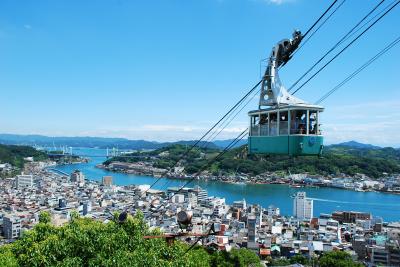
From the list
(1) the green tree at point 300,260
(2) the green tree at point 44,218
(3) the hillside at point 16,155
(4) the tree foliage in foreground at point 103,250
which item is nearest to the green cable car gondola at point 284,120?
(4) the tree foliage in foreground at point 103,250

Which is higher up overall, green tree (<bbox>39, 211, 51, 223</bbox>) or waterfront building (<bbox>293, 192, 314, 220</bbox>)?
green tree (<bbox>39, 211, 51, 223</bbox>)

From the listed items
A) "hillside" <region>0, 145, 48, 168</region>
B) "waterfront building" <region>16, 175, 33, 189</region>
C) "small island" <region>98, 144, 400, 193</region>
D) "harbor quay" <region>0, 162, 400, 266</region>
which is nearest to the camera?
"harbor quay" <region>0, 162, 400, 266</region>

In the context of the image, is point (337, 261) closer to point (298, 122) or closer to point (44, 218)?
point (44, 218)

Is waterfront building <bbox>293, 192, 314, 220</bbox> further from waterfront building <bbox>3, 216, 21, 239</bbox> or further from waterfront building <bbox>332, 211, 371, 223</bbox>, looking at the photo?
waterfront building <bbox>3, 216, 21, 239</bbox>

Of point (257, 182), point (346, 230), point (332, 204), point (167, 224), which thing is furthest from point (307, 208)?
point (257, 182)

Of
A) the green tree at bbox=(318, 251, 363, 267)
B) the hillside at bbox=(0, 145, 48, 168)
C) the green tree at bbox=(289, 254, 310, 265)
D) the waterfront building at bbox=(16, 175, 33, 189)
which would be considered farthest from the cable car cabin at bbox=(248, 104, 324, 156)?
the hillside at bbox=(0, 145, 48, 168)

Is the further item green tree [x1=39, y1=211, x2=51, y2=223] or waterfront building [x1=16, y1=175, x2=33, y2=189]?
waterfront building [x1=16, y1=175, x2=33, y2=189]
